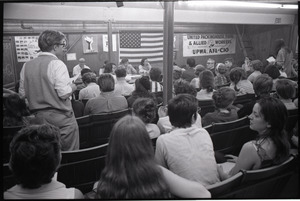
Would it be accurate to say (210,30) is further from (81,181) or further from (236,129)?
(81,181)

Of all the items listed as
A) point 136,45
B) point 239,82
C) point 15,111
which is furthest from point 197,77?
point 136,45

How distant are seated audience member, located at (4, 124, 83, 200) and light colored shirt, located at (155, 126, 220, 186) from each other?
54 cm

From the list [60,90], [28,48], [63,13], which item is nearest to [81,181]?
[60,90]

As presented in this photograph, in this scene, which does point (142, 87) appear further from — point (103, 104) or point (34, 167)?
point (34, 167)

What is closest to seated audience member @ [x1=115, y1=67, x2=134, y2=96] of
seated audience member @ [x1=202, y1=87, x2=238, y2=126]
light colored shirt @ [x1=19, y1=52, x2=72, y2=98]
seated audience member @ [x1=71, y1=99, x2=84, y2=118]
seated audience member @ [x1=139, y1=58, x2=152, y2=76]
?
seated audience member @ [x1=71, y1=99, x2=84, y2=118]

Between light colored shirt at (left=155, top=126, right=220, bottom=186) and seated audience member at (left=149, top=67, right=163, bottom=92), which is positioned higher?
A: seated audience member at (left=149, top=67, right=163, bottom=92)

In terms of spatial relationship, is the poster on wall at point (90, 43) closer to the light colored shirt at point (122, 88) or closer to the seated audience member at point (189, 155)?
the light colored shirt at point (122, 88)

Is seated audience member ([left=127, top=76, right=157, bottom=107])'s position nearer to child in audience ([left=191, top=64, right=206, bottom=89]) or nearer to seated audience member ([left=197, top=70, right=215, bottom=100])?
seated audience member ([left=197, top=70, right=215, bottom=100])

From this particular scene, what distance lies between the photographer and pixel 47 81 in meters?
1.98

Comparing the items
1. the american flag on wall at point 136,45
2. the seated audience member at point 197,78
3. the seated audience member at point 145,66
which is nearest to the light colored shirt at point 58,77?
the seated audience member at point 197,78

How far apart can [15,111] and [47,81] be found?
39 cm

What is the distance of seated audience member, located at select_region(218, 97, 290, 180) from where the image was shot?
1516 millimetres

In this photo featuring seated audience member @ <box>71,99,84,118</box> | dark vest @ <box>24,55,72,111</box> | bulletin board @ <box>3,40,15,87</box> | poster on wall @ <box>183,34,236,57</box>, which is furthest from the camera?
poster on wall @ <box>183,34,236,57</box>

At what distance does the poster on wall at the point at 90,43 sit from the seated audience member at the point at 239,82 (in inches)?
210
